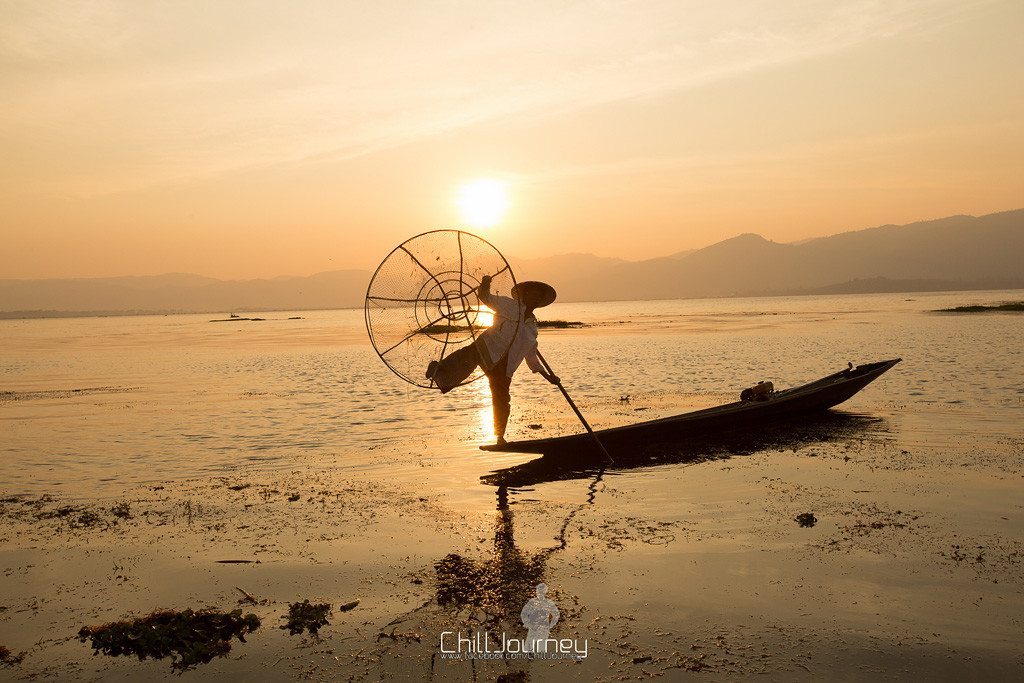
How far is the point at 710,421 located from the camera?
52.2 ft

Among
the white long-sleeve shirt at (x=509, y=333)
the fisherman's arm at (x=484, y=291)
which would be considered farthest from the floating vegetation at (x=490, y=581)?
the fisherman's arm at (x=484, y=291)

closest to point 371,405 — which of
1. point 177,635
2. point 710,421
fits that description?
point 710,421

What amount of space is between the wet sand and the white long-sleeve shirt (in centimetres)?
204

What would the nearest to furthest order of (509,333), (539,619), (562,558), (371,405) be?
(539,619), (562,558), (509,333), (371,405)

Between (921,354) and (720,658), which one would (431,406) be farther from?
(921,354)

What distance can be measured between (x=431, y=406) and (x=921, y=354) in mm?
26163

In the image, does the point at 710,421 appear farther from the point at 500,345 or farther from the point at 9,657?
the point at 9,657

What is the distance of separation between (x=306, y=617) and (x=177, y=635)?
108 centimetres

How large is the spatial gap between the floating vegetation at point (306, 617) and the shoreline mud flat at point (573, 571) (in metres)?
0.10

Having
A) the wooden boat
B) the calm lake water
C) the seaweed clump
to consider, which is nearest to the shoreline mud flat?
the seaweed clump

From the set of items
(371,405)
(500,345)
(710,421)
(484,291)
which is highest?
(484,291)

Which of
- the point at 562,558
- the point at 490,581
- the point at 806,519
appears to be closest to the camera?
the point at 490,581

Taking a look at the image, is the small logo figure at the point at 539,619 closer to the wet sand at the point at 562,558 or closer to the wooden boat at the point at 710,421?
the wet sand at the point at 562,558

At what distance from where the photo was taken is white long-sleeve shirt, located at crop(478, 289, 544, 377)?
477 inches
